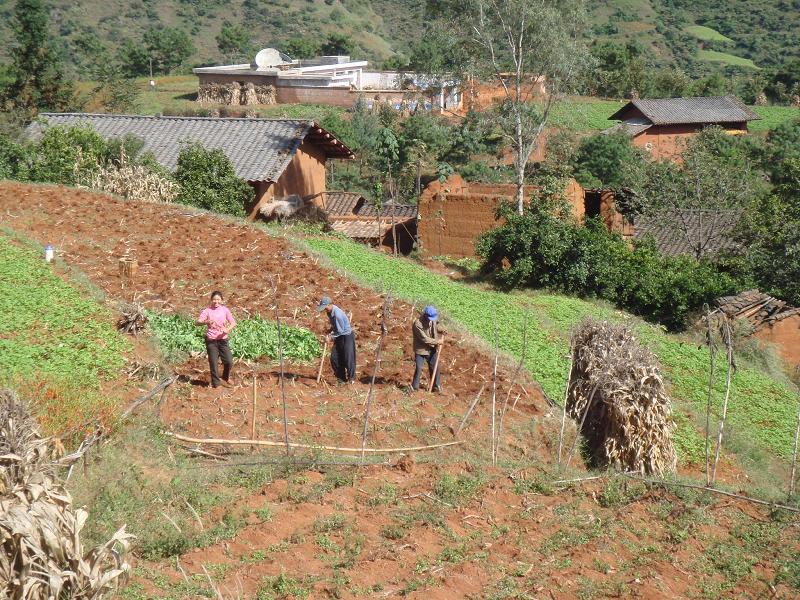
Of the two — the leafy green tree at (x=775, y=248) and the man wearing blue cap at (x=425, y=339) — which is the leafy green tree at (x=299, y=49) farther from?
the man wearing blue cap at (x=425, y=339)

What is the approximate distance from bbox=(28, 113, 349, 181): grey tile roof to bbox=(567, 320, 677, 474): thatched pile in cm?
1490

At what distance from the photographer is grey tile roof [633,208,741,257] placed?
24984mm

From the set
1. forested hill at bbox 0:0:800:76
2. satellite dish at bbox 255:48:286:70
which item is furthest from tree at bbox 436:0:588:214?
forested hill at bbox 0:0:800:76

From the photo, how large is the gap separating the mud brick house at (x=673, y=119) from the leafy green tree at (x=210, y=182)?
27.0 m

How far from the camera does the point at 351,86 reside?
5209 centimetres

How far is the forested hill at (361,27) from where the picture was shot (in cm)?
7669

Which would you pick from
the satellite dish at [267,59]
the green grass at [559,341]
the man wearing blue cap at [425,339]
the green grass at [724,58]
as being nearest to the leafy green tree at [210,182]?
the green grass at [559,341]

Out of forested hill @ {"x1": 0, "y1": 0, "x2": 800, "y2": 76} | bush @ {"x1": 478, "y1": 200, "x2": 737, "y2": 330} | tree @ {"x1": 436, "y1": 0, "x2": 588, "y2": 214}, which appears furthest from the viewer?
forested hill @ {"x1": 0, "y1": 0, "x2": 800, "y2": 76}

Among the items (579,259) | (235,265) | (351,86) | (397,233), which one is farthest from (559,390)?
(351,86)

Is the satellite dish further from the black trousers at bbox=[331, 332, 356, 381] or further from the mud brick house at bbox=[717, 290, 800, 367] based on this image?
the black trousers at bbox=[331, 332, 356, 381]

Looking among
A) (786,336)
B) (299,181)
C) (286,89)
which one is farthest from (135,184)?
(286,89)

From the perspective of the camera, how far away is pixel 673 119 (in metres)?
48.5

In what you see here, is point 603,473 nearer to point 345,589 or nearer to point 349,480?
point 349,480

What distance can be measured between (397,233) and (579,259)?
21.4 ft
